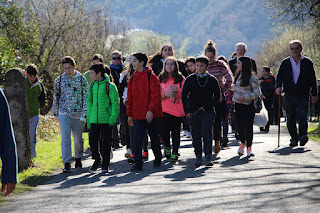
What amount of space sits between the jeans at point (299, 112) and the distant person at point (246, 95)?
65.0 inches

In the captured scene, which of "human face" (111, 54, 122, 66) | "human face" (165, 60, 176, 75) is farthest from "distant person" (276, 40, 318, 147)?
"human face" (111, 54, 122, 66)

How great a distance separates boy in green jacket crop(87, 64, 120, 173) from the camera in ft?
28.0

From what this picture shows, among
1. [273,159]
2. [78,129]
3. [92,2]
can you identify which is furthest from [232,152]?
[92,2]

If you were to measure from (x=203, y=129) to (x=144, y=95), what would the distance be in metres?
1.13

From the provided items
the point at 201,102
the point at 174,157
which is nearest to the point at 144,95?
the point at 201,102

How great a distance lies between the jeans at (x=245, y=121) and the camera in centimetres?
985

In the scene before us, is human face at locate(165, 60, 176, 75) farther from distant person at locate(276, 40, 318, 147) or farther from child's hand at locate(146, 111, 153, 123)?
distant person at locate(276, 40, 318, 147)

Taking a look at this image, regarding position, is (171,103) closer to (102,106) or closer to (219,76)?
(219,76)

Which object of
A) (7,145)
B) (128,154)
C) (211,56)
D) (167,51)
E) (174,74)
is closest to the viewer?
(7,145)

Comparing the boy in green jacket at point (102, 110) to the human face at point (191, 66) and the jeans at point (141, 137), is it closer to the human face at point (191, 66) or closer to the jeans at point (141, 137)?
the jeans at point (141, 137)

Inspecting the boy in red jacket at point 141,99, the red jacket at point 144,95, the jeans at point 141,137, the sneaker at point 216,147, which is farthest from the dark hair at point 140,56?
the sneaker at point 216,147

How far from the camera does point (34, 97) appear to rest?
10.3 metres

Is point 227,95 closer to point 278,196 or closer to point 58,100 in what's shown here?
point 58,100

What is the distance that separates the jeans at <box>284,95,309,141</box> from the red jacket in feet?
12.1
